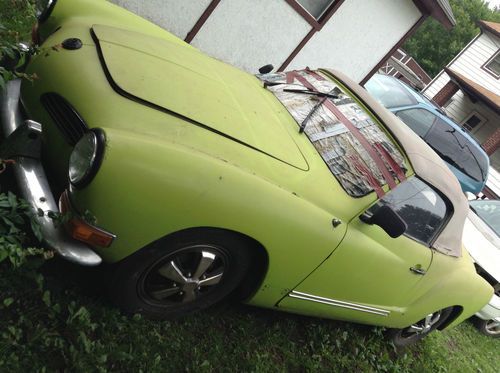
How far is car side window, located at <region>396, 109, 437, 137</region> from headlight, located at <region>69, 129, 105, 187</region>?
6.62 metres

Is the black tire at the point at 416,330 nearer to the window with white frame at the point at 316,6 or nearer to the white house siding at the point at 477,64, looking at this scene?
the window with white frame at the point at 316,6

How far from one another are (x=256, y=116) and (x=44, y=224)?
56.6 inches

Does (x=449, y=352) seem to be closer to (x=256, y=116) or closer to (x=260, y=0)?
(x=256, y=116)

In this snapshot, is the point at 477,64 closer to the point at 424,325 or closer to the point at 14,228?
the point at 424,325

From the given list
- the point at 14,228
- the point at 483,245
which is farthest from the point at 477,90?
the point at 14,228

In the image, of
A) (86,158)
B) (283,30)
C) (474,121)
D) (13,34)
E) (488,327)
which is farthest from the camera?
(474,121)

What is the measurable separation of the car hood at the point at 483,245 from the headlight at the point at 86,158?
4.79 m

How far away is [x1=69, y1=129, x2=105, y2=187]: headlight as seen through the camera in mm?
1984

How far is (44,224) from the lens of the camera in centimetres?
211

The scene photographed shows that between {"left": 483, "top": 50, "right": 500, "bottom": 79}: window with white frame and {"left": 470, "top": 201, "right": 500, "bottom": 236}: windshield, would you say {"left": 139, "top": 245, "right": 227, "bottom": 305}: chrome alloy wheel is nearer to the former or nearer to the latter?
{"left": 470, "top": 201, "right": 500, "bottom": 236}: windshield

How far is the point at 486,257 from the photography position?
18.0 ft

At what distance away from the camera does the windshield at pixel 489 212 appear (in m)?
→ 6.43

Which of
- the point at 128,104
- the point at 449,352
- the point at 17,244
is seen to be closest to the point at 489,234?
the point at 449,352

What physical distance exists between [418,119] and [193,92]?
21.0ft
